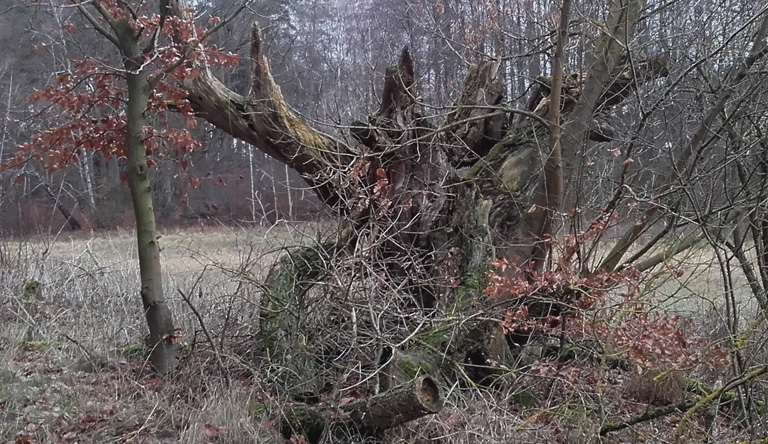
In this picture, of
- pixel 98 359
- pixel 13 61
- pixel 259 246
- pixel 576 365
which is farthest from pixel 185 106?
pixel 13 61

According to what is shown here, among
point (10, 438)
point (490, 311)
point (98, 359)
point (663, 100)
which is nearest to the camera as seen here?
point (10, 438)

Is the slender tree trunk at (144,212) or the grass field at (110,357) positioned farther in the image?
the slender tree trunk at (144,212)

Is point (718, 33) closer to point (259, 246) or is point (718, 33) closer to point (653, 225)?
point (653, 225)

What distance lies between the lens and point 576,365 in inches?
229

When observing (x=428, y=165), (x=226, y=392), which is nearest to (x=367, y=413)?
(x=226, y=392)

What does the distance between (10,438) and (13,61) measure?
2021cm

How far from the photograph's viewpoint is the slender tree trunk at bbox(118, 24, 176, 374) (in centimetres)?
608

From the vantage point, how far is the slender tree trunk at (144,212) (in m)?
6.08

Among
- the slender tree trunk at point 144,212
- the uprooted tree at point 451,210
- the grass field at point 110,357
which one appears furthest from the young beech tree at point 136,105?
the grass field at point 110,357

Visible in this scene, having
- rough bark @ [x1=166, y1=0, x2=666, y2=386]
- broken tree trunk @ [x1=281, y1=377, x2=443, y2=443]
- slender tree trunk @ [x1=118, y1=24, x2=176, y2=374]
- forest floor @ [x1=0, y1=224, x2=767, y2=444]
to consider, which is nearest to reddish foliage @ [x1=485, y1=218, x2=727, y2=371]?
forest floor @ [x1=0, y1=224, x2=767, y2=444]

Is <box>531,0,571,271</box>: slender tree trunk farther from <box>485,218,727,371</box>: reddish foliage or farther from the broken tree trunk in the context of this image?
the broken tree trunk

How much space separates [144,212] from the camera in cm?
617

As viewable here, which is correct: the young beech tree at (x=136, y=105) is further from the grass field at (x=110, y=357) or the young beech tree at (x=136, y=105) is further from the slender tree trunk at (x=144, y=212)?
the grass field at (x=110, y=357)

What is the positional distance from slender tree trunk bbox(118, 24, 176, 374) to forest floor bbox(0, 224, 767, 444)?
0.63 ft
